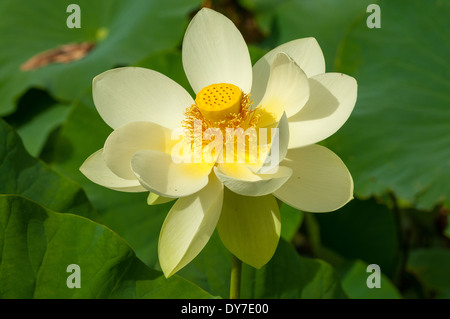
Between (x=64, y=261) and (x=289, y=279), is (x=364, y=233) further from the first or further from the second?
(x=64, y=261)

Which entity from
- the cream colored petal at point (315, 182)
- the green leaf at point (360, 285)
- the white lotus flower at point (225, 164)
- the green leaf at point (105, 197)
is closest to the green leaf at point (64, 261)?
the white lotus flower at point (225, 164)

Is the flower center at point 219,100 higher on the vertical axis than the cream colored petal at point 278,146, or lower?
higher

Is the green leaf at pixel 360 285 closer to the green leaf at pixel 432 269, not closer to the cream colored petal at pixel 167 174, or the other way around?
the green leaf at pixel 432 269

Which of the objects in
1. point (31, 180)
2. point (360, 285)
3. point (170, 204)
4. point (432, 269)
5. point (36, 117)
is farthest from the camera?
point (36, 117)

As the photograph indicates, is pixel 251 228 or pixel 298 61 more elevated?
pixel 298 61

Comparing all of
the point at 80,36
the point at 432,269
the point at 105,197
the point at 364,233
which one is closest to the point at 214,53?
the point at 105,197
